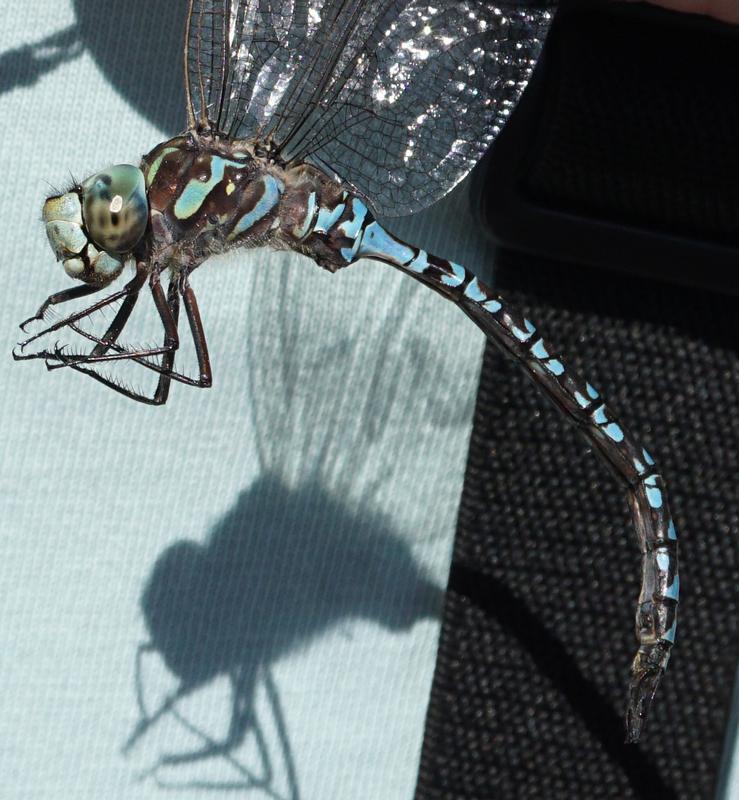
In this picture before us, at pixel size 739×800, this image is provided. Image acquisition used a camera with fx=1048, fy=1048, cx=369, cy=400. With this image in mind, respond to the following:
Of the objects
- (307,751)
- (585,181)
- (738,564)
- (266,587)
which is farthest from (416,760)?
(585,181)

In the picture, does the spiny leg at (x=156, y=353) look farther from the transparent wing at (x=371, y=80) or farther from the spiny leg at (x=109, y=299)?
the transparent wing at (x=371, y=80)

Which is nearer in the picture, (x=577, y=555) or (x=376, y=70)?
(x=376, y=70)

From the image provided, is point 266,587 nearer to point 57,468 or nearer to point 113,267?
point 57,468

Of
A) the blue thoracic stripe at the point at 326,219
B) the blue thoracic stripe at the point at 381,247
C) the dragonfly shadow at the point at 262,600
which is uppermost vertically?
the blue thoracic stripe at the point at 326,219

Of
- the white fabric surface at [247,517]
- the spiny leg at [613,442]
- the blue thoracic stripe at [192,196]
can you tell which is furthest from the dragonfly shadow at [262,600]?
the blue thoracic stripe at [192,196]

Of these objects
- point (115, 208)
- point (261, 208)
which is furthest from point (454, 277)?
point (115, 208)

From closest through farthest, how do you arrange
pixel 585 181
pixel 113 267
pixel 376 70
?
pixel 113 267 < pixel 376 70 < pixel 585 181
